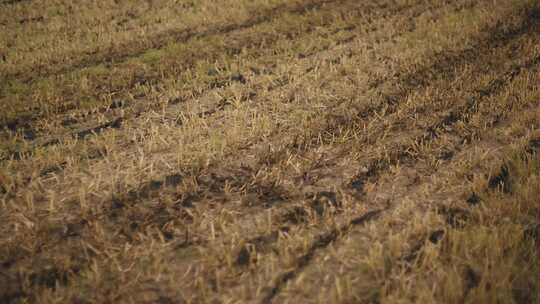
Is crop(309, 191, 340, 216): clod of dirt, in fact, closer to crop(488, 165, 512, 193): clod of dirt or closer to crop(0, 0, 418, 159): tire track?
crop(488, 165, 512, 193): clod of dirt

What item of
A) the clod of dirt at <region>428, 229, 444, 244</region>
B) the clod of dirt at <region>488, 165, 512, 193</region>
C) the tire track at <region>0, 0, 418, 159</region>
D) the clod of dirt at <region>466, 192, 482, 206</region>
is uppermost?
the tire track at <region>0, 0, 418, 159</region>

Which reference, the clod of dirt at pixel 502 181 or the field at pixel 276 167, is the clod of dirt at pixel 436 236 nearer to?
the field at pixel 276 167

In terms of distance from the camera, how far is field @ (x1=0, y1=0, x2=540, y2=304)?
2646 mm

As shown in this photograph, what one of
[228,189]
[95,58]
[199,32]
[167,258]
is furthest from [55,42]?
[167,258]

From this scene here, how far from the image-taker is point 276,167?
3.83 m

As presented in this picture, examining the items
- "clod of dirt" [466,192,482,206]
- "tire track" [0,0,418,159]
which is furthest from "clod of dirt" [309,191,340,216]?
"tire track" [0,0,418,159]

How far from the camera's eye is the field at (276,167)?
2.65 metres

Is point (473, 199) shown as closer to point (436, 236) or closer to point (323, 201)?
point (436, 236)

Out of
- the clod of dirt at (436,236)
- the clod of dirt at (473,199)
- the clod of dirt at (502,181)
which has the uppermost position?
the clod of dirt at (502,181)

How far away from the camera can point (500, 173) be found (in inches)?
142

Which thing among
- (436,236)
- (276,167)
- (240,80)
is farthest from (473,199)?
(240,80)

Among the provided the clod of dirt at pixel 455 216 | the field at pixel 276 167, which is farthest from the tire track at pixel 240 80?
the clod of dirt at pixel 455 216

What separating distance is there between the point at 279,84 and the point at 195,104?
3.99 feet

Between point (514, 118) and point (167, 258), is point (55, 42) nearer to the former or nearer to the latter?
point (167, 258)
